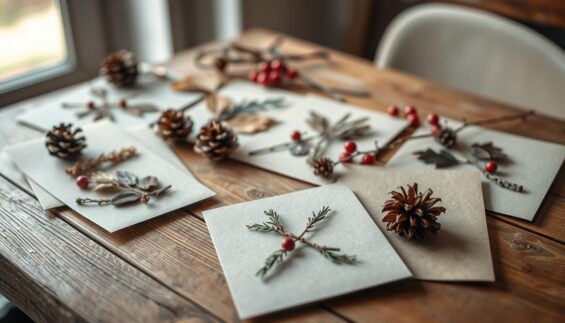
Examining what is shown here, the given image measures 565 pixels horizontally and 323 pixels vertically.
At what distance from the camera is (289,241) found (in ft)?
2.11

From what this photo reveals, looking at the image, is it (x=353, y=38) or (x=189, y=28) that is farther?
(x=353, y=38)

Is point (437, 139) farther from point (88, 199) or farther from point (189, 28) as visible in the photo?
point (189, 28)

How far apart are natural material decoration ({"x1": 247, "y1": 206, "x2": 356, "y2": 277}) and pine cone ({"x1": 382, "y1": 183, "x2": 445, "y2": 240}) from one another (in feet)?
0.28

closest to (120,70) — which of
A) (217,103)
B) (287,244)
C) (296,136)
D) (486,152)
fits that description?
(217,103)

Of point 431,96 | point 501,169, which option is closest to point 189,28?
point 431,96

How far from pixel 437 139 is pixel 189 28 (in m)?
1.10

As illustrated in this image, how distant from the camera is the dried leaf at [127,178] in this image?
0.78 m

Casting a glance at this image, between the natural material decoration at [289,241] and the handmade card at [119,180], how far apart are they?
121 millimetres

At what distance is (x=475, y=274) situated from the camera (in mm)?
622

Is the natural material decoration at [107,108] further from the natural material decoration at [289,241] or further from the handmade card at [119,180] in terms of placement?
the natural material decoration at [289,241]

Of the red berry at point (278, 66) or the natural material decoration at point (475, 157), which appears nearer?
the natural material decoration at point (475, 157)

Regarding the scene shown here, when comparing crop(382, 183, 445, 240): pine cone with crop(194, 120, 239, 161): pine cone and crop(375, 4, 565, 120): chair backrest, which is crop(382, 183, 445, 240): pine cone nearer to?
crop(194, 120, 239, 161): pine cone

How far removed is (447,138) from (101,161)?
586 millimetres

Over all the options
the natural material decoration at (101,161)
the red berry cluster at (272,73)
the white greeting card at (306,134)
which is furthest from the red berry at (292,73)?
the natural material decoration at (101,161)
